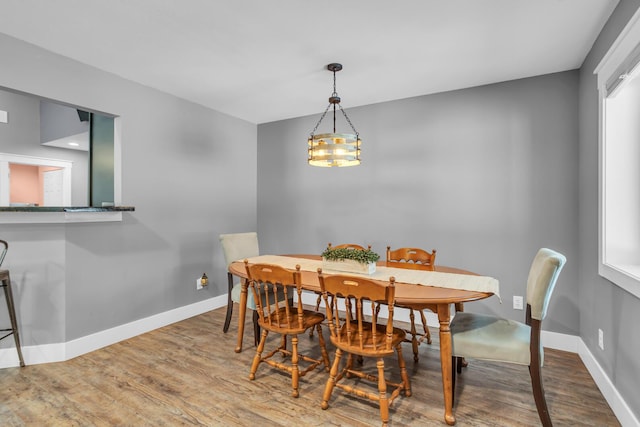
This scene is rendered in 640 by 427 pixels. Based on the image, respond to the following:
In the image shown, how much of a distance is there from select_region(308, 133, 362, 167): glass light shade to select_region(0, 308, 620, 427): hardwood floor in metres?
1.63

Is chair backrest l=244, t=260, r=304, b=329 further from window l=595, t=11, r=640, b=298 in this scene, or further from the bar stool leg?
window l=595, t=11, r=640, b=298

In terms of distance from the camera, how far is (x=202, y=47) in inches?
98.0

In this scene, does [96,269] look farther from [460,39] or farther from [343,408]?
[460,39]

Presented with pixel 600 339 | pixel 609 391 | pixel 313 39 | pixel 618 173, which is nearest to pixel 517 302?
pixel 600 339

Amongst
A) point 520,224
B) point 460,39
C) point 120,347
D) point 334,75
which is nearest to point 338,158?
point 334,75

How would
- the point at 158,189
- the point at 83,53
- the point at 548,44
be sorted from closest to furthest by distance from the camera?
the point at 548,44 → the point at 83,53 → the point at 158,189

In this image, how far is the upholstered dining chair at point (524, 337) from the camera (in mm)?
1753

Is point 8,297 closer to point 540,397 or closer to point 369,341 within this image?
point 369,341

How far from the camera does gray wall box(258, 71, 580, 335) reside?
2861 mm

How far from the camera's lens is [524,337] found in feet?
6.23

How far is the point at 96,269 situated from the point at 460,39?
11.6 feet

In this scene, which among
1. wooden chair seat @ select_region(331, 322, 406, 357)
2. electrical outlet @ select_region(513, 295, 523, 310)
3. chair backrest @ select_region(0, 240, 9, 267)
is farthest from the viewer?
electrical outlet @ select_region(513, 295, 523, 310)

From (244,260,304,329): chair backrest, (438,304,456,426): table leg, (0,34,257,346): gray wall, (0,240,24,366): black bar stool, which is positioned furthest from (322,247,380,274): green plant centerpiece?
(0,240,24,366): black bar stool

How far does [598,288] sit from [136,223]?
12.8 feet
